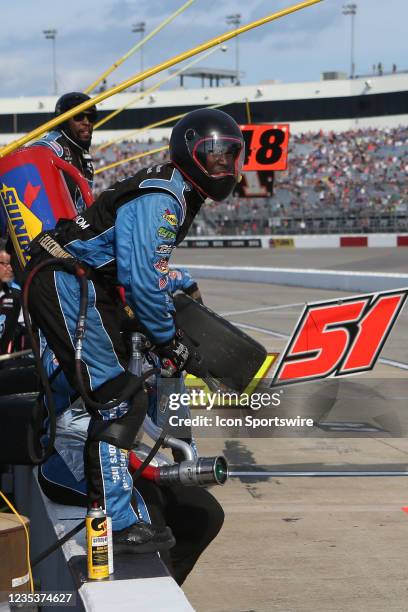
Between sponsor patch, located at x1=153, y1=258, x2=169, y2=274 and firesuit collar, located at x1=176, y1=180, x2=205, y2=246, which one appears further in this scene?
firesuit collar, located at x1=176, y1=180, x2=205, y2=246

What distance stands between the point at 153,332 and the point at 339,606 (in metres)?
1.35

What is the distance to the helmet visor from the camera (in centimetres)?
388

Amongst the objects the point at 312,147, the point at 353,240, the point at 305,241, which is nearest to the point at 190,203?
Answer: the point at 353,240

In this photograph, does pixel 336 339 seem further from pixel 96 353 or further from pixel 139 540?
pixel 139 540

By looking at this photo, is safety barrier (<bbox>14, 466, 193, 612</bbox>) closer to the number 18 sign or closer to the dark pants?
the dark pants

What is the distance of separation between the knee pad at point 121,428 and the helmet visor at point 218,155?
3.08ft

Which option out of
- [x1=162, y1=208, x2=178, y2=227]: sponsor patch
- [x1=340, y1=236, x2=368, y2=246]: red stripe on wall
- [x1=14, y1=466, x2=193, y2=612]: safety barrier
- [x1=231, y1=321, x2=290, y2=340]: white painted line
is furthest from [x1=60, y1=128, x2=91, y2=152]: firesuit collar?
[x1=340, y1=236, x2=368, y2=246]: red stripe on wall

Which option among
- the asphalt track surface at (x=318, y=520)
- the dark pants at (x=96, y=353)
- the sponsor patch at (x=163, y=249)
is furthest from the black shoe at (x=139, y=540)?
the sponsor patch at (x=163, y=249)

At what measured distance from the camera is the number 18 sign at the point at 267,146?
18.2m

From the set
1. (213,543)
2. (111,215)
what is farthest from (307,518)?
(111,215)

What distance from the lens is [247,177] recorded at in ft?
73.2

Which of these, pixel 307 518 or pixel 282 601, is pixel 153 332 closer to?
pixel 282 601

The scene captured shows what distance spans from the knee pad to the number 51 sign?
8.55 ft

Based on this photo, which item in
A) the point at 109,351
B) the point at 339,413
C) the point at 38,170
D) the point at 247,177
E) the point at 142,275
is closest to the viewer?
the point at 142,275
